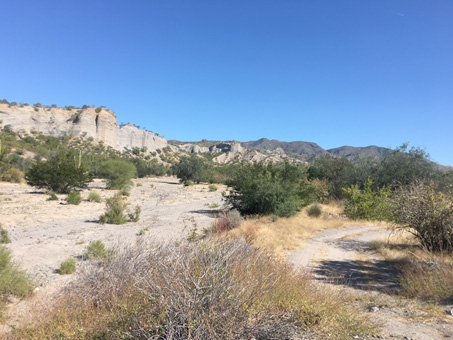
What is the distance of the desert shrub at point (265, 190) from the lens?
57.7ft

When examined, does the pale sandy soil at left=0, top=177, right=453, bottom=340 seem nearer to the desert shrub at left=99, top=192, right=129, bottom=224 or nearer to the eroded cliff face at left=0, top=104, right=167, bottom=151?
the desert shrub at left=99, top=192, right=129, bottom=224

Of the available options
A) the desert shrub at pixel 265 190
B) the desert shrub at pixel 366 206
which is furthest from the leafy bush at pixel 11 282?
the desert shrub at pixel 366 206

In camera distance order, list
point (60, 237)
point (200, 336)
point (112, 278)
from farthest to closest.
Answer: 1. point (60, 237)
2. point (112, 278)
3. point (200, 336)

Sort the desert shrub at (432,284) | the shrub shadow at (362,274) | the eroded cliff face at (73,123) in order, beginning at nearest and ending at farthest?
the desert shrub at (432,284) < the shrub shadow at (362,274) < the eroded cliff face at (73,123)

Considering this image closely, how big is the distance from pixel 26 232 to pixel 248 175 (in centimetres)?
1282

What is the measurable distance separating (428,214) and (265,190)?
9773 millimetres

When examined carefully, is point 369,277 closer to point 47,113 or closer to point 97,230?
point 97,230

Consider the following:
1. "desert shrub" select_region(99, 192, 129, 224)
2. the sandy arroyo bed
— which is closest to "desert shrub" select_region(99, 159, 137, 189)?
the sandy arroyo bed

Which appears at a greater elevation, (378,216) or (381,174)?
(381,174)

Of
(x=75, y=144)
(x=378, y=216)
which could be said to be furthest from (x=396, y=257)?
(x=75, y=144)

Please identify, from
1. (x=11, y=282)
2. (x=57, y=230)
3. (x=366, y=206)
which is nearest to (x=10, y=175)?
(x=57, y=230)

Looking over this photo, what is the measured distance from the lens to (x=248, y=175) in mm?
19219

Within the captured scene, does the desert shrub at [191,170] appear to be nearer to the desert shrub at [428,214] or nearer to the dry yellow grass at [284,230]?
the dry yellow grass at [284,230]

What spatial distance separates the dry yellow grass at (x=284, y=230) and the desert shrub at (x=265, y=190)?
1088 millimetres
